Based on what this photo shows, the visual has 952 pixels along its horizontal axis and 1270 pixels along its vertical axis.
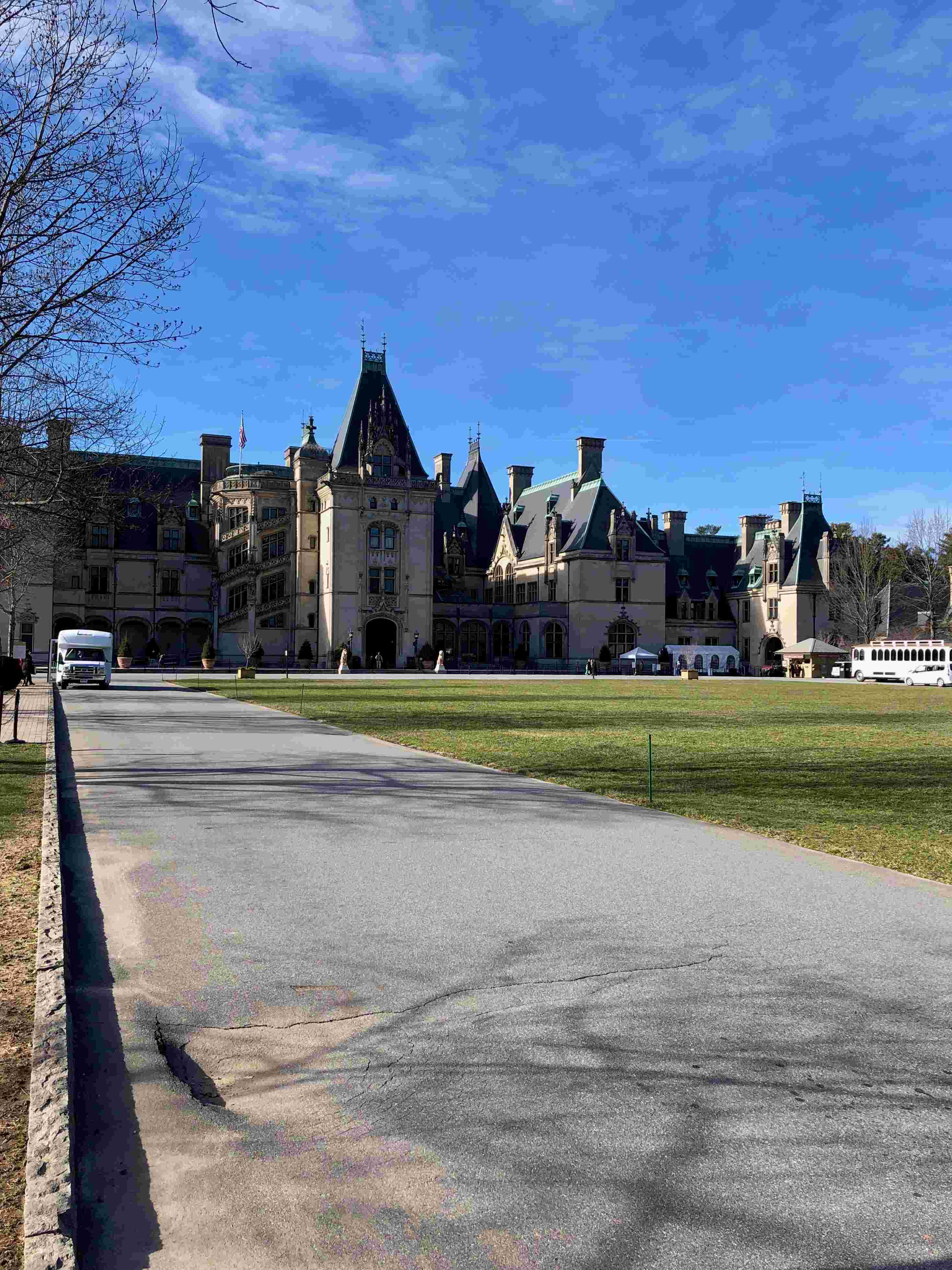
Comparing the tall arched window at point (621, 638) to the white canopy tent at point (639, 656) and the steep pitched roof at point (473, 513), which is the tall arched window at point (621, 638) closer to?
the white canopy tent at point (639, 656)

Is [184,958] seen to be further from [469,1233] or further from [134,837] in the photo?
[134,837]

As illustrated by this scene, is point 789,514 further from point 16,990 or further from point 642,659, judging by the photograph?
point 16,990

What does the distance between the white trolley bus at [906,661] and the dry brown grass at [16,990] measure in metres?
60.2

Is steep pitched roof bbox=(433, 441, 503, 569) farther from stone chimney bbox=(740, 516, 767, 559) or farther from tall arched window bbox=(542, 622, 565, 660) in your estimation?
stone chimney bbox=(740, 516, 767, 559)

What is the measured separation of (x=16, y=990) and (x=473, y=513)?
89356 millimetres

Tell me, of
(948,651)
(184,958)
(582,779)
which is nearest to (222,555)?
(948,651)

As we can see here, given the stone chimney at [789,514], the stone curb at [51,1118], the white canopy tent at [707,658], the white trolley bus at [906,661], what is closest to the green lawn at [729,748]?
the stone curb at [51,1118]

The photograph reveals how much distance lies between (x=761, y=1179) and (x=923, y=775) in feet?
42.2

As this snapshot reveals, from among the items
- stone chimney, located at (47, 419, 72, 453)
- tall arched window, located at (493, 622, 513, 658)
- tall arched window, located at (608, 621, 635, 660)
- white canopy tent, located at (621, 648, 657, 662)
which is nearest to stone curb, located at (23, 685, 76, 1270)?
stone chimney, located at (47, 419, 72, 453)

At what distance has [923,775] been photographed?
595 inches

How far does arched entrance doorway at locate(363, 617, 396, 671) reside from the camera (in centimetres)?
7394

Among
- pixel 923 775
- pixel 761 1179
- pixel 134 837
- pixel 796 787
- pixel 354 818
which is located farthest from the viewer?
pixel 923 775

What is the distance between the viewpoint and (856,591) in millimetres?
84125

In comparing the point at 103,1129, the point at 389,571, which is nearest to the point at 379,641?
the point at 389,571
